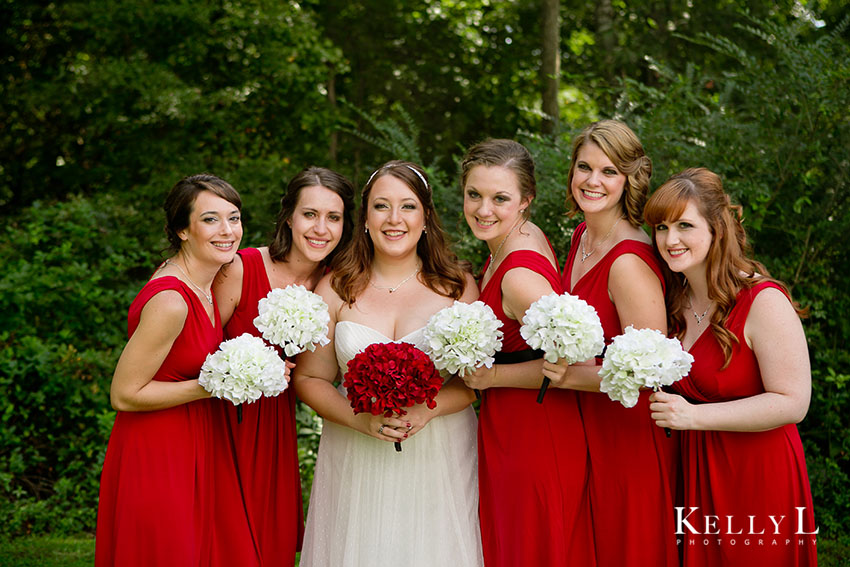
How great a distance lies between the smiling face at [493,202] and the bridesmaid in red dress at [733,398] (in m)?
0.78

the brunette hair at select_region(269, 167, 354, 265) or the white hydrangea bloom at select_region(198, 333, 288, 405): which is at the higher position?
the brunette hair at select_region(269, 167, 354, 265)

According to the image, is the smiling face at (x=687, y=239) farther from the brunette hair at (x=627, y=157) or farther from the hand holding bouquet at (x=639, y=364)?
the hand holding bouquet at (x=639, y=364)

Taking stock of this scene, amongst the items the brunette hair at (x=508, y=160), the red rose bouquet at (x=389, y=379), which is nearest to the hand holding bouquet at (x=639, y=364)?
the red rose bouquet at (x=389, y=379)

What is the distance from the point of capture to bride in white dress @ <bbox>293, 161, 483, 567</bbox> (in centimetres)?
419

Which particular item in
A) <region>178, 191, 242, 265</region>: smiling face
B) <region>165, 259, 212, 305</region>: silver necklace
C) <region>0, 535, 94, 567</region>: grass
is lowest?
<region>0, 535, 94, 567</region>: grass

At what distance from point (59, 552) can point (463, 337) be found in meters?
5.09

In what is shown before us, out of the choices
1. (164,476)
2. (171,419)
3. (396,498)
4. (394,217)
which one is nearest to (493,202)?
(394,217)

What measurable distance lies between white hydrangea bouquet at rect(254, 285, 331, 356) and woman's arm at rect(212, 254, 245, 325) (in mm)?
Result: 460

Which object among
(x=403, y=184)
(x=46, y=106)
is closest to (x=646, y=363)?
(x=403, y=184)

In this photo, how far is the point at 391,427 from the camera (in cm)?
400

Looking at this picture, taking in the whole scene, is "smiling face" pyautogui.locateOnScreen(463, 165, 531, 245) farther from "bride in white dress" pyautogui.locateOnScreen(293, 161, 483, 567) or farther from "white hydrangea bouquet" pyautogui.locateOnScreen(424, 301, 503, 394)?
"white hydrangea bouquet" pyautogui.locateOnScreen(424, 301, 503, 394)

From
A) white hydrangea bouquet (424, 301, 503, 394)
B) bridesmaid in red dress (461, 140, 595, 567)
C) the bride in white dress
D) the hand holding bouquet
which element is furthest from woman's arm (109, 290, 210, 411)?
the hand holding bouquet

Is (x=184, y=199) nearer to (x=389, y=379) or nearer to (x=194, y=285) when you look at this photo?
(x=194, y=285)

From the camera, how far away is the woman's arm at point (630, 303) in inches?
158
